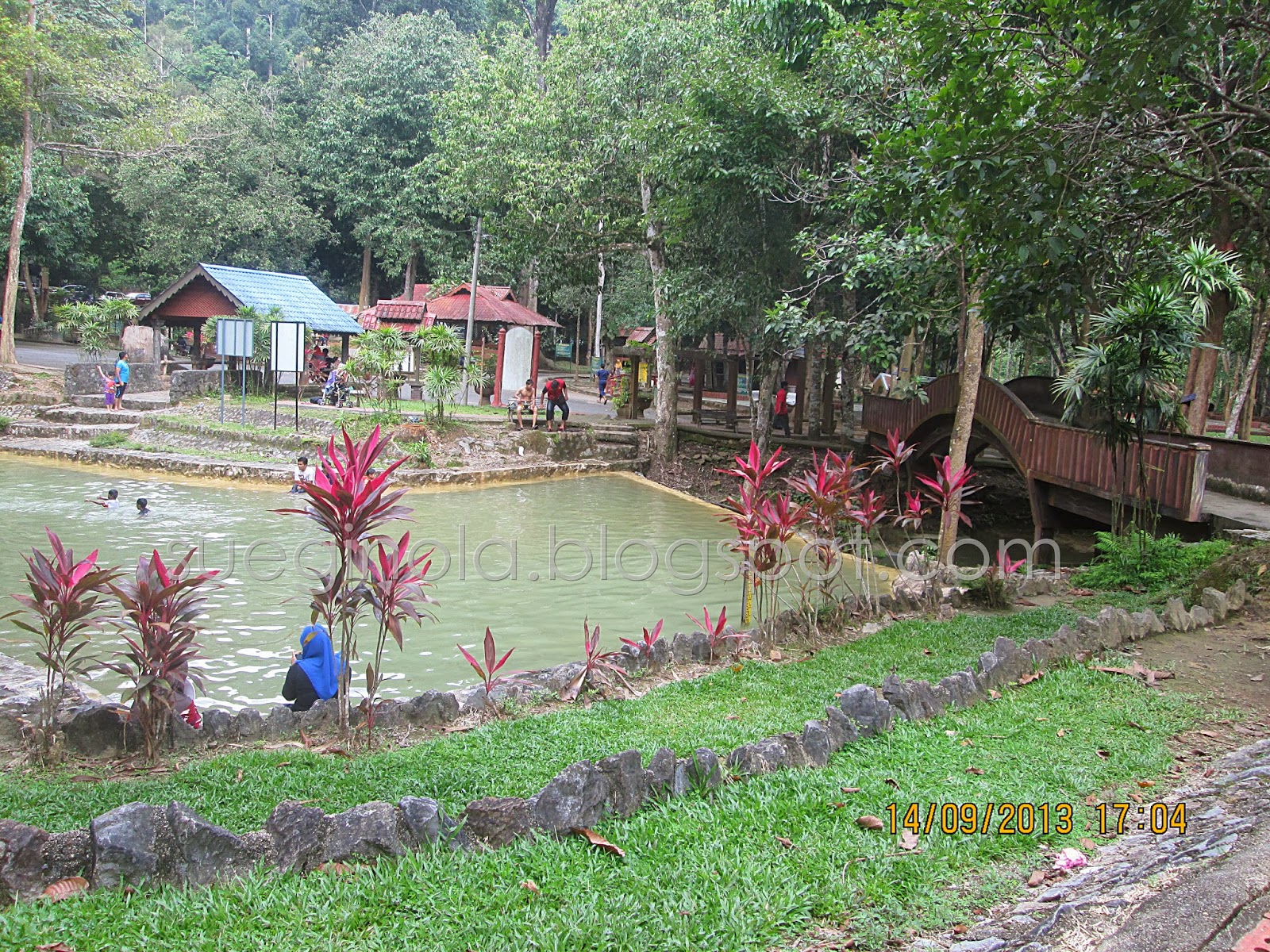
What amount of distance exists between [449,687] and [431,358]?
48.5 feet

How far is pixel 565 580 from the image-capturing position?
11.6 metres

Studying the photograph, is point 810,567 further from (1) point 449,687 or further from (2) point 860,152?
(2) point 860,152

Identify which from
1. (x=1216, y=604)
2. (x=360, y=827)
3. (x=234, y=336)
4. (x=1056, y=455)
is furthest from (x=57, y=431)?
(x=1216, y=604)

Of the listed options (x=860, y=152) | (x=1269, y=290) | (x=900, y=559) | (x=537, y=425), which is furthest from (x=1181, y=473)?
(x=537, y=425)

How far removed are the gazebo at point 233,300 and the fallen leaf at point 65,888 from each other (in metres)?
23.0

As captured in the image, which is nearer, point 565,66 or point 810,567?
point 810,567

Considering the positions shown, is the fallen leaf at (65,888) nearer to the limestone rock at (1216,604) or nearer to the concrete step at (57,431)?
the limestone rock at (1216,604)

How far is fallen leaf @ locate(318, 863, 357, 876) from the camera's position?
345 cm

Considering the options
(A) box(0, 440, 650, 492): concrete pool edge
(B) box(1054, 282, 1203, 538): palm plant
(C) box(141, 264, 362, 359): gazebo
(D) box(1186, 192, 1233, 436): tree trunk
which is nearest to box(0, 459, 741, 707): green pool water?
(A) box(0, 440, 650, 492): concrete pool edge

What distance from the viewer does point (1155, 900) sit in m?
3.11

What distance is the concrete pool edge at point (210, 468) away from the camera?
17.5 metres

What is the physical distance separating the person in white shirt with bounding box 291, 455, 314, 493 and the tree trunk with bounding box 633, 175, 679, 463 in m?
8.06

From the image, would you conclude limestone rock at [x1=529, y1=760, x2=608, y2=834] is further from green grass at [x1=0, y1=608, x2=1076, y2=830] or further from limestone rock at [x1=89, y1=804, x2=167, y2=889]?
limestone rock at [x1=89, y1=804, x2=167, y2=889]
